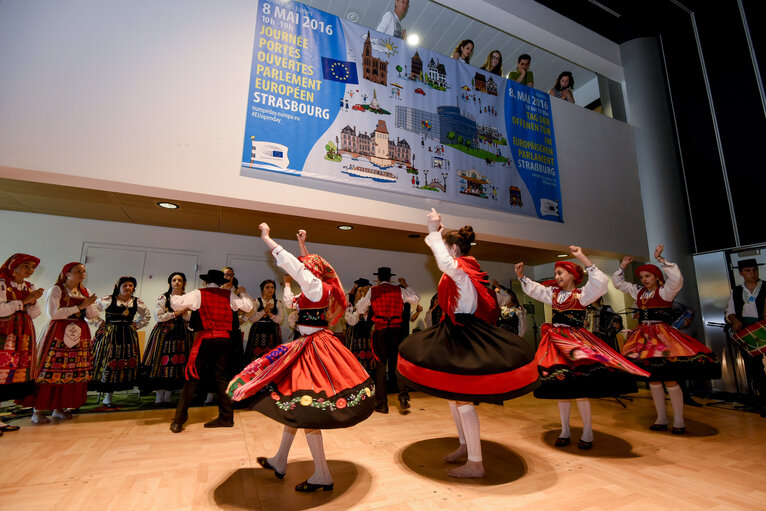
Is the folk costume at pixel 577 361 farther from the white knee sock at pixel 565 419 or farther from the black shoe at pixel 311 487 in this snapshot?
the black shoe at pixel 311 487

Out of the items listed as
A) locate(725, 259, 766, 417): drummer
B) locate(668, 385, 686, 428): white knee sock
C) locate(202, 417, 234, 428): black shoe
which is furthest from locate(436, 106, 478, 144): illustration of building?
locate(202, 417, 234, 428): black shoe

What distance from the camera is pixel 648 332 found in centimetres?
365

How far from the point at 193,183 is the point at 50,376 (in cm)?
249

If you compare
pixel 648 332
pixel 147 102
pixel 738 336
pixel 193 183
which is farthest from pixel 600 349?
pixel 147 102

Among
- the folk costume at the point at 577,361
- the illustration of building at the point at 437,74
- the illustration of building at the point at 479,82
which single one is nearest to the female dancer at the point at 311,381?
the folk costume at the point at 577,361

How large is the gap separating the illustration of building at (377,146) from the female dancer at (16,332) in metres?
3.40

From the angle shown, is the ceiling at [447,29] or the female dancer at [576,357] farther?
the ceiling at [447,29]

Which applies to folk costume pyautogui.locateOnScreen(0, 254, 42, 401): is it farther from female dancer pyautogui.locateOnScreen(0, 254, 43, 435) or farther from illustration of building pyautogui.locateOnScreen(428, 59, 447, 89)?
illustration of building pyautogui.locateOnScreen(428, 59, 447, 89)

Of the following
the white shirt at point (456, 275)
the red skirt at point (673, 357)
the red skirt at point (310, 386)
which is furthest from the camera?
the red skirt at point (673, 357)

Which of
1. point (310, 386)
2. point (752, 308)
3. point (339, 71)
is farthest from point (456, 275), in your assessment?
point (752, 308)

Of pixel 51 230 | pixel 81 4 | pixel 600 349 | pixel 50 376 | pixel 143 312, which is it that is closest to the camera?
pixel 600 349

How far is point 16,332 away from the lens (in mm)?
3311

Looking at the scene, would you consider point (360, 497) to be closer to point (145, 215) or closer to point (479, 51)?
point (145, 215)

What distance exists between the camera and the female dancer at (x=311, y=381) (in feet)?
6.40
